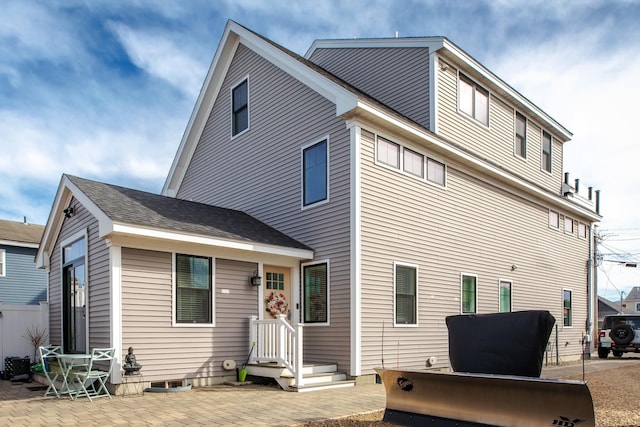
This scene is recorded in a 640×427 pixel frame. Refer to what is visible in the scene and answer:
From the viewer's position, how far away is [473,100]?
14273mm

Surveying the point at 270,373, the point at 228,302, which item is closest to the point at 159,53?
the point at 228,302

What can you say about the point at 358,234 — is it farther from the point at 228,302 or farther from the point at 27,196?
the point at 27,196

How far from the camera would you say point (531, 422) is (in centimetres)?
554

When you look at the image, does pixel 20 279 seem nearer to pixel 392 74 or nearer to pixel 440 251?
pixel 392 74

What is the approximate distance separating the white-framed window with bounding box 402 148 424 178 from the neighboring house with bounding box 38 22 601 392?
5cm

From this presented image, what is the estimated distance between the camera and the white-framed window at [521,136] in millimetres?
16188

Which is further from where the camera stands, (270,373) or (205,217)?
(205,217)

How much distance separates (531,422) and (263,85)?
34.3ft

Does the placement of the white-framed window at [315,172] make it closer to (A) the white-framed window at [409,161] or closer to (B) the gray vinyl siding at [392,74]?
(A) the white-framed window at [409,161]

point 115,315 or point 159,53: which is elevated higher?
point 159,53

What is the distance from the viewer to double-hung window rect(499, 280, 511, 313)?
1458cm

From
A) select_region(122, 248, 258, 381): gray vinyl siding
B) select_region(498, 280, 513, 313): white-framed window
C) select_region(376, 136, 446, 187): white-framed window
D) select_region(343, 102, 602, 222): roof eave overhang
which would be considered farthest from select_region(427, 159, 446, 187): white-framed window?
select_region(122, 248, 258, 381): gray vinyl siding

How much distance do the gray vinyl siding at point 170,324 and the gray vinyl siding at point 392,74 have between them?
606 centimetres

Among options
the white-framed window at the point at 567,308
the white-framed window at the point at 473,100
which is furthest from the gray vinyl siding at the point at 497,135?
the white-framed window at the point at 567,308
